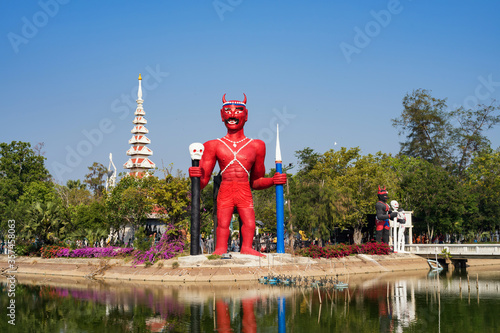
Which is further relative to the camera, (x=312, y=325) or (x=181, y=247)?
(x=181, y=247)

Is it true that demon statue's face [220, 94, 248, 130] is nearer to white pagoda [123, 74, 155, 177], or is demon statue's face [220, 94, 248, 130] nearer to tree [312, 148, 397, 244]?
tree [312, 148, 397, 244]

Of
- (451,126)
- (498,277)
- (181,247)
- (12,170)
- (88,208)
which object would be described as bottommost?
(498,277)

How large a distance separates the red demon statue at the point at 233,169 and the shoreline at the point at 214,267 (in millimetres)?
1138

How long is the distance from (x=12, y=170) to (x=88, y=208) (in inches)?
593

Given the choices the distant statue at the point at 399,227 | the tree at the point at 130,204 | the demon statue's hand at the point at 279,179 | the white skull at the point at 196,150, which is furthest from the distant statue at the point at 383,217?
the tree at the point at 130,204

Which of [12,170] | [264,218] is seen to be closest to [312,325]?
[264,218]

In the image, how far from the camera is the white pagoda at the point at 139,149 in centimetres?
6681

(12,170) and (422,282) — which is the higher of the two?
(12,170)

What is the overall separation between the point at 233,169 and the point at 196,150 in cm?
229

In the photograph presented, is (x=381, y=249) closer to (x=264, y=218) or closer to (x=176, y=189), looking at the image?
(x=264, y=218)

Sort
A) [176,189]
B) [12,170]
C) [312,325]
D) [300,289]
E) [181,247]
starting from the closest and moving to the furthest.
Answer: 1. [312,325]
2. [300,289]
3. [181,247]
4. [176,189]
5. [12,170]

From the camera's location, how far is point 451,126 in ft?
186

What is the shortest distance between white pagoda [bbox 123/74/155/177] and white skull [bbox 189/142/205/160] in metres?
39.5

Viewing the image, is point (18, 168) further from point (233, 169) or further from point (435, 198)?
point (435, 198)
